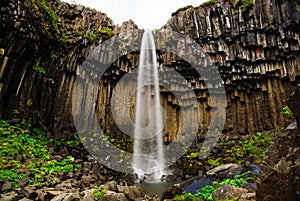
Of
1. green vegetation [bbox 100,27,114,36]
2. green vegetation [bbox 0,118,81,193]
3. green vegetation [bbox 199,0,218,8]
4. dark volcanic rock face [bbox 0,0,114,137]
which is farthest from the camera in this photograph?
green vegetation [bbox 199,0,218,8]

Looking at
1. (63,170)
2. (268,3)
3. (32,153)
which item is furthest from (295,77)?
(32,153)

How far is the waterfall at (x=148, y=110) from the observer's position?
17.1 meters

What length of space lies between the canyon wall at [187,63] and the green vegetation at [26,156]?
102 centimetres

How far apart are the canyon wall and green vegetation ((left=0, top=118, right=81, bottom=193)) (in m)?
1.02

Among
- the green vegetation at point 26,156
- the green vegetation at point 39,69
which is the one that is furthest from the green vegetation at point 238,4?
the green vegetation at point 26,156

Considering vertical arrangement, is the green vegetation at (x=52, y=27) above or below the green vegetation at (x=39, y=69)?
above

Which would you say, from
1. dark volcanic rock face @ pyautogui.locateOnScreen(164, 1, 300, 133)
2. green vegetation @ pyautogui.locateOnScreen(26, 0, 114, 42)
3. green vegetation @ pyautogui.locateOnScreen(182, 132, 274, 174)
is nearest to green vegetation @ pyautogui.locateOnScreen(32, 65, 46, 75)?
green vegetation @ pyautogui.locateOnScreen(26, 0, 114, 42)

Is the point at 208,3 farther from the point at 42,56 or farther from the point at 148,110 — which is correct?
the point at 42,56

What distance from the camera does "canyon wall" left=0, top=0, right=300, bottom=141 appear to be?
12.2 metres

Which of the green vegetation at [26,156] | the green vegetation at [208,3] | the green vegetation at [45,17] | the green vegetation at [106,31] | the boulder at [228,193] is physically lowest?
the boulder at [228,193]

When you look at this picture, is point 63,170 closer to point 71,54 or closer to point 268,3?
point 71,54

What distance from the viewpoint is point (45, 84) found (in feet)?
39.5

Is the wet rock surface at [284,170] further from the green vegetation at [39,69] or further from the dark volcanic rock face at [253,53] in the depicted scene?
the dark volcanic rock face at [253,53]

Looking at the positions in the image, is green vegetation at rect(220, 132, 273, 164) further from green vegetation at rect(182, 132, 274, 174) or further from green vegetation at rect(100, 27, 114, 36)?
green vegetation at rect(100, 27, 114, 36)
